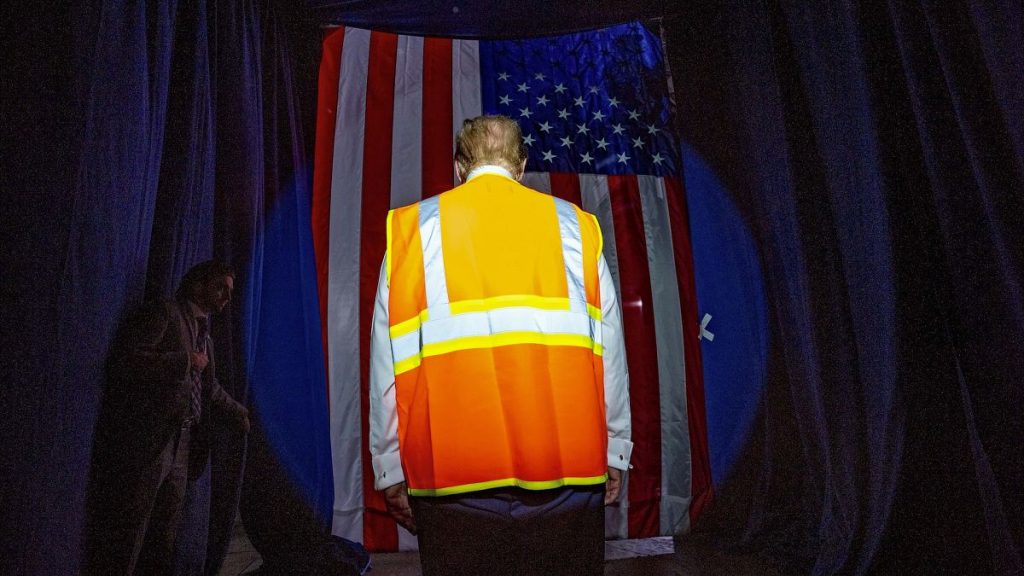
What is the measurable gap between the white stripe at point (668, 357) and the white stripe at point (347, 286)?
1478 mm

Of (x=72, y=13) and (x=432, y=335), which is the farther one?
(x=72, y=13)

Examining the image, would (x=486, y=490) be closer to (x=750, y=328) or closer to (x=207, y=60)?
(x=207, y=60)

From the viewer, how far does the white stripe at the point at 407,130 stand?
3.00 m

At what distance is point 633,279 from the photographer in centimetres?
305

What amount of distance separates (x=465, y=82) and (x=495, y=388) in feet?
8.17

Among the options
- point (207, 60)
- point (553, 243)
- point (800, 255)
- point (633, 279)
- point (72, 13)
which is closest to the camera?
point (553, 243)

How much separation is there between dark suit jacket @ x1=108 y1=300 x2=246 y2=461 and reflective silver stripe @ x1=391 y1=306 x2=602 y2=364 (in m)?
0.90

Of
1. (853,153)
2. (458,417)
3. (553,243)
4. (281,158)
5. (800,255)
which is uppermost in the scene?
(281,158)

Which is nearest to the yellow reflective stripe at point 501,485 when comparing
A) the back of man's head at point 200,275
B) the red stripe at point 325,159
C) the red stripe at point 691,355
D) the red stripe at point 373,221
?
the back of man's head at point 200,275

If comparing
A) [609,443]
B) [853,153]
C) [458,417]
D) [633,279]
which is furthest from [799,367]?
[458,417]

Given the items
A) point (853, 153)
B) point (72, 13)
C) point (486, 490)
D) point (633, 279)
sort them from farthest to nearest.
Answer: point (633, 279) → point (853, 153) → point (72, 13) → point (486, 490)

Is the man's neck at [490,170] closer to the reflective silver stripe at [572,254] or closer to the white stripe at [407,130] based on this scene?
the reflective silver stripe at [572,254]

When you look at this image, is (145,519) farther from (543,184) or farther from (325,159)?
(543,184)

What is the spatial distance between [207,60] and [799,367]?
7.65 feet
